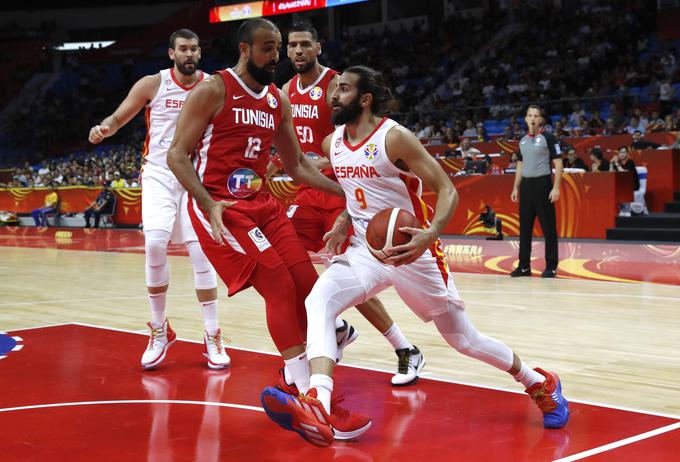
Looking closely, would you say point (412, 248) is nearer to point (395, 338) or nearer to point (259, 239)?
point (259, 239)

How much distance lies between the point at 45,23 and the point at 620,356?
3990cm

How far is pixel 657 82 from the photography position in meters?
19.1

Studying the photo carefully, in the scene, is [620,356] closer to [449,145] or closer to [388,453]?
[388,453]

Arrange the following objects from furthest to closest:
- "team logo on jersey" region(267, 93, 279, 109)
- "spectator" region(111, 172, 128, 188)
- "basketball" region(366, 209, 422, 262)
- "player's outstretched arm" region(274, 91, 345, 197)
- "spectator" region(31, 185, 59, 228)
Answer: "spectator" region(31, 185, 59, 228)
"spectator" region(111, 172, 128, 188)
"player's outstretched arm" region(274, 91, 345, 197)
"team logo on jersey" region(267, 93, 279, 109)
"basketball" region(366, 209, 422, 262)

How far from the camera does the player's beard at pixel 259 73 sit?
14.5 feet

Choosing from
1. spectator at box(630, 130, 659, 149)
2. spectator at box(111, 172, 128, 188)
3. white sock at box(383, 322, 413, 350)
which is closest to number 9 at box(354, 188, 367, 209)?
white sock at box(383, 322, 413, 350)

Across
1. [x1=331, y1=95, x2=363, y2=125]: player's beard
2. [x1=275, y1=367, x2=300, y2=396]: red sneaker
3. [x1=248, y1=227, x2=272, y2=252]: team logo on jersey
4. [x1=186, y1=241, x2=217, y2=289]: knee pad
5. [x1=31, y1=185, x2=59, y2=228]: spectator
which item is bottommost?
[x1=31, y1=185, x2=59, y2=228]: spectator

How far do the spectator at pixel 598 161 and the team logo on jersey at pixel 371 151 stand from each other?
1096cm

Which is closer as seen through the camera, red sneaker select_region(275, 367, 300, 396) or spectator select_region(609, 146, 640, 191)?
red sneaker select_region(275, 367, 300, 396)

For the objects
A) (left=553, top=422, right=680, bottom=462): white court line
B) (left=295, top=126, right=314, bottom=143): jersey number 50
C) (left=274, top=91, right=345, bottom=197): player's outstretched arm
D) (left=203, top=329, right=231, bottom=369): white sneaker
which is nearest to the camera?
(left=553, top=422, right=680, bottom=462): white court line

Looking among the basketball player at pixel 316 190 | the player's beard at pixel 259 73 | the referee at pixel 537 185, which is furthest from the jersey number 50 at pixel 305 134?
the referee at pixel 537 185

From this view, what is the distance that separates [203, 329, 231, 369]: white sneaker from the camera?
5.53 meters

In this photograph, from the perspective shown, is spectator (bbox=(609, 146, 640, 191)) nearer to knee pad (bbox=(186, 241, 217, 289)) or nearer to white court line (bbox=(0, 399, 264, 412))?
knee pad (bbox=(186, 241, 217, 289))

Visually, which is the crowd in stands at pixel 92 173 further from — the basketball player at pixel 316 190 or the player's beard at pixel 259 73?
the player's beard at pixel 259 73
